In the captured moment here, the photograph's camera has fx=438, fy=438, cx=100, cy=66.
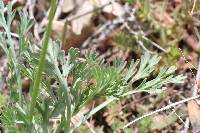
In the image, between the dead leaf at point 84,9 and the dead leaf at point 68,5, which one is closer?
the dead leaf at point 84,9

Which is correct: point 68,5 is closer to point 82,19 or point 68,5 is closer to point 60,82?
point 82,19

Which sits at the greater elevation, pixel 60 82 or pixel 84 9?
pixel 84 9

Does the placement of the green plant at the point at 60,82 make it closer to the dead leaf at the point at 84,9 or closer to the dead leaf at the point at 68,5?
the dead leaf at the point at 84,9

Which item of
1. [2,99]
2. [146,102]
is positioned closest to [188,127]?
[146,102]

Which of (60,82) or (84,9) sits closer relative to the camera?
(60,82)

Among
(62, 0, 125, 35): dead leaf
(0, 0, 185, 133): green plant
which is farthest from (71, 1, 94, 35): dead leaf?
(0, 0, 185, 133): green plant

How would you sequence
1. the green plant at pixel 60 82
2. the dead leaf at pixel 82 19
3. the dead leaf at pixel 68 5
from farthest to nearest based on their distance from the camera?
the dead leaf at pixel 68 5 < the dead leaf at pixel 82 19 < the green plant at pixel 60 82

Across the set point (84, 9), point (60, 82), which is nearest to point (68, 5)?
point (84, 9)

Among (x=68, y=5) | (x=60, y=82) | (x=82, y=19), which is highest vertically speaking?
(x=68, y=5)

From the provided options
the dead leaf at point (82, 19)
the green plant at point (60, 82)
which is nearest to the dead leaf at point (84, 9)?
the dead leaf at point (82, 19)

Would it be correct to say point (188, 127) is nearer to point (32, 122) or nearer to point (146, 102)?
point (146, 102)

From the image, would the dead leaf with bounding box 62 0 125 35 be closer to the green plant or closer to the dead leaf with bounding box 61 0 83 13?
the dead leaf with bounding box 61 0 83 13
